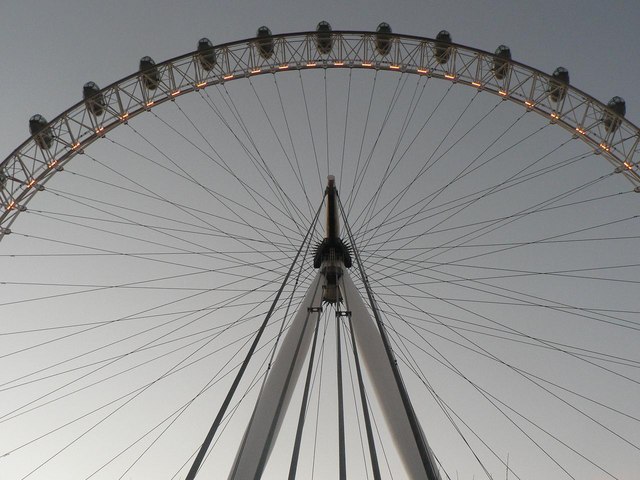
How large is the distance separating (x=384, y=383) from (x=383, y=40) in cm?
1601

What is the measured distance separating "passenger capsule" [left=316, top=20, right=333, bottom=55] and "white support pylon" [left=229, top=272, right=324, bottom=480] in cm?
1134

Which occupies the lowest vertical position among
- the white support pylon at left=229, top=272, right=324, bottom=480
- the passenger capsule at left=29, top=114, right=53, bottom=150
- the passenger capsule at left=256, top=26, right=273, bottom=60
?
the white support pylon at left=229, top=272, right=324, bottom=480

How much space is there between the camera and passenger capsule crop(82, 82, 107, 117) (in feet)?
70.1

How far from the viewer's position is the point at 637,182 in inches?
768

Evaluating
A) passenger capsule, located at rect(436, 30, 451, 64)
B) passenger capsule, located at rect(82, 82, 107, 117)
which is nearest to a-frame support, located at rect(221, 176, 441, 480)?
passenger capsule, located at rect(436, 30, 451, 64)

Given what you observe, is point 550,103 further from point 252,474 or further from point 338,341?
point 252,474

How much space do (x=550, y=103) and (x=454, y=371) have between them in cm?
1267

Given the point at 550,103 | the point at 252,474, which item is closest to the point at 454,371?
the point at 252,474

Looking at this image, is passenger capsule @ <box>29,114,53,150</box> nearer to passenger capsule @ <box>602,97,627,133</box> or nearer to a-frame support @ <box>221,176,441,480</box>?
a-frame support @ <box>221,176,441,480</box>

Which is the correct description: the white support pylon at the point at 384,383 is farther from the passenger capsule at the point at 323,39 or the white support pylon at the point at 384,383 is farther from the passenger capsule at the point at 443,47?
the passenger capsule at the point at 443,47

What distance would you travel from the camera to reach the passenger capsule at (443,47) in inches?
886

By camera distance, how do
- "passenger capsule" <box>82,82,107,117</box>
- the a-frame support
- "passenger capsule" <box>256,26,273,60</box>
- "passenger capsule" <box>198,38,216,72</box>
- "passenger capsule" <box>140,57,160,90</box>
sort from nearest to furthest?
the a-frame support → "passenger capsule" <box>82,82,107,117</box> → "passenger capsule" <box>140,57,160,90</box> → "passenger capsule" <box>198,38,216,72</box> → "passenger capsule" <box>256,26,273,60</box>

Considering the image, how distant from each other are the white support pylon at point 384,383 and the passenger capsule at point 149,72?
42.5ft

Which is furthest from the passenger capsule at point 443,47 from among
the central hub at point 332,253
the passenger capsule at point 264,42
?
the central hub at point 332,253
